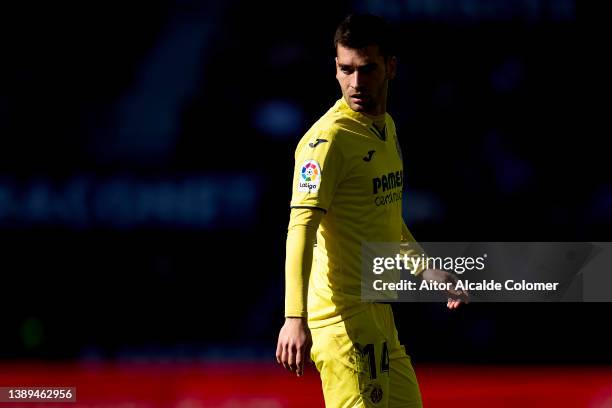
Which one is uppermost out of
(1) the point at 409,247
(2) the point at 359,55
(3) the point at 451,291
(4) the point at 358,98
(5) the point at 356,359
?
(2) the point at 359,55

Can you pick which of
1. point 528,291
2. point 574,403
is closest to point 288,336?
point 574,403

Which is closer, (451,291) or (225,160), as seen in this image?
(451,291)

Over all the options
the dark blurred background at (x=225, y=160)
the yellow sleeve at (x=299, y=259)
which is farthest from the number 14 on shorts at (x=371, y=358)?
the dark blurred background at (x=225, y=160)

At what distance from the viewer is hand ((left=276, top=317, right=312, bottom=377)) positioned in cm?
371

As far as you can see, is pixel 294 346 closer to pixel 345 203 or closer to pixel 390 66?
pixel 345 203

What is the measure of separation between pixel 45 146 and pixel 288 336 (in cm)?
425

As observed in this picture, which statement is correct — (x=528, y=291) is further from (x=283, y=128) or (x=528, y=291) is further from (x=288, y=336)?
(x=288, y=336)

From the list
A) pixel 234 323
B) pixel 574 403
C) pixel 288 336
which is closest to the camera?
pixel 288 336

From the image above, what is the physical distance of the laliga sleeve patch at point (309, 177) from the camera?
3.94m

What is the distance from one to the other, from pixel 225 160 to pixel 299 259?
3794mm

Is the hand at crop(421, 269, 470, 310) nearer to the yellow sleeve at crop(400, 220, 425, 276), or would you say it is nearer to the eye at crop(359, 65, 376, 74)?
the yellow sleeve at crop(400, 220, 425, 276)

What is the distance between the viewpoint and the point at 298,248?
152 inches

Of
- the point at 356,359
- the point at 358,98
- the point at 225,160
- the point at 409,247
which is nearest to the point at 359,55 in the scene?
the point at 358,98

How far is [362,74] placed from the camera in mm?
4180
